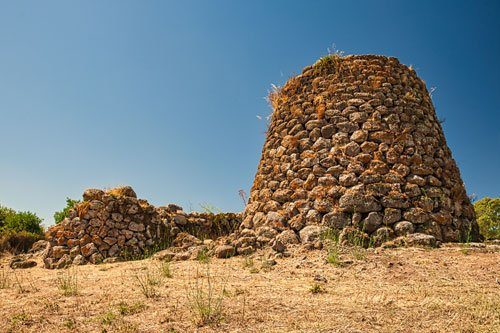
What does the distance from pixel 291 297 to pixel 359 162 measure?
11.4ft

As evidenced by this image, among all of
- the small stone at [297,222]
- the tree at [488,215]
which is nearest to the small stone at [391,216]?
the small stone at [297,222]

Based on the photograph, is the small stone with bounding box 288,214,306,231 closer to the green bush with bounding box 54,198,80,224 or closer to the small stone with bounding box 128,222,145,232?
the small stone with bounding box 128,222,145,232

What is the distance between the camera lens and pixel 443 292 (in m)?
3.60

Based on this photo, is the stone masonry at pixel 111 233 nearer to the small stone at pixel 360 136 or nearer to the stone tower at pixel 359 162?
the stone tower at pixel 359 162

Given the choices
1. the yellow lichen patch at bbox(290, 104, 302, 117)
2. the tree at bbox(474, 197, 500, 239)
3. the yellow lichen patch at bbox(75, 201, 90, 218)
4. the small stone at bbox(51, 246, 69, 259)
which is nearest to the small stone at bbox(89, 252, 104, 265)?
the small stone at bbox(51, 246, 69, 259)

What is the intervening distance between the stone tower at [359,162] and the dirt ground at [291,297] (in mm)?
823

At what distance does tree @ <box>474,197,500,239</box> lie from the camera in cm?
1375

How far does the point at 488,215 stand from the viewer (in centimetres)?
1499

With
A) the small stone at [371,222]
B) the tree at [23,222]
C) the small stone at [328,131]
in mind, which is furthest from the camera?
the tree at [23,222]

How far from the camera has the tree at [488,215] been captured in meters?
13.8

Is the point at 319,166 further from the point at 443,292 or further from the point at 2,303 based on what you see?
the point at 2,303

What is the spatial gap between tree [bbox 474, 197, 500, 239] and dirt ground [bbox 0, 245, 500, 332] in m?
10.4

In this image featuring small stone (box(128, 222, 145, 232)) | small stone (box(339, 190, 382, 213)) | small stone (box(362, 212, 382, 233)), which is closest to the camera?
small stone (box(362, 212, 382, 233))

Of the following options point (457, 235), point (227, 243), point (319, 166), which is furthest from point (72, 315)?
point (457, 235)
